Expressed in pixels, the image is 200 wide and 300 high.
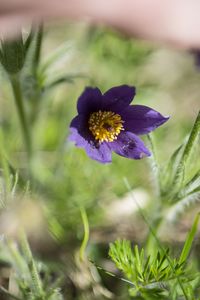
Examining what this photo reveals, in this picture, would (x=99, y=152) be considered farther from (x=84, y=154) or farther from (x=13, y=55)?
(x=84, y=154)

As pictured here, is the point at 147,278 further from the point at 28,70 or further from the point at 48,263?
the point at 28,70

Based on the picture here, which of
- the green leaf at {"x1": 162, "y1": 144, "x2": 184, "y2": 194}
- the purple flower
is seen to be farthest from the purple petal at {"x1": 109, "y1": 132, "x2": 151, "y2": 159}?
the green leaf at {"x1": 162, "y1": 144, "x2": 184, "y2": 194}

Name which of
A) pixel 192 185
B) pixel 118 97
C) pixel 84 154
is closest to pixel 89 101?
pixel 118 97

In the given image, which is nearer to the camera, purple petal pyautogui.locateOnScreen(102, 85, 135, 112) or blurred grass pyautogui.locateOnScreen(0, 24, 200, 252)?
purple petal pyautogui.locateOnScreen(102, 85, 135, 112)

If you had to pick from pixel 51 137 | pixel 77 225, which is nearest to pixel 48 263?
pixel 77 225

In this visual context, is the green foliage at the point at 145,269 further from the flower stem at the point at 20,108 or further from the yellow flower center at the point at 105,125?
the flower stem at the point at 20,108

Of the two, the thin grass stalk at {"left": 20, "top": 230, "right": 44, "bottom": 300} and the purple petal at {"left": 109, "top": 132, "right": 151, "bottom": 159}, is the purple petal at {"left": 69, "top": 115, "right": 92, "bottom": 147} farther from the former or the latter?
the thin grass stalk at {"left": 20, "top": 230, "right": 44, "bottom": 300}
